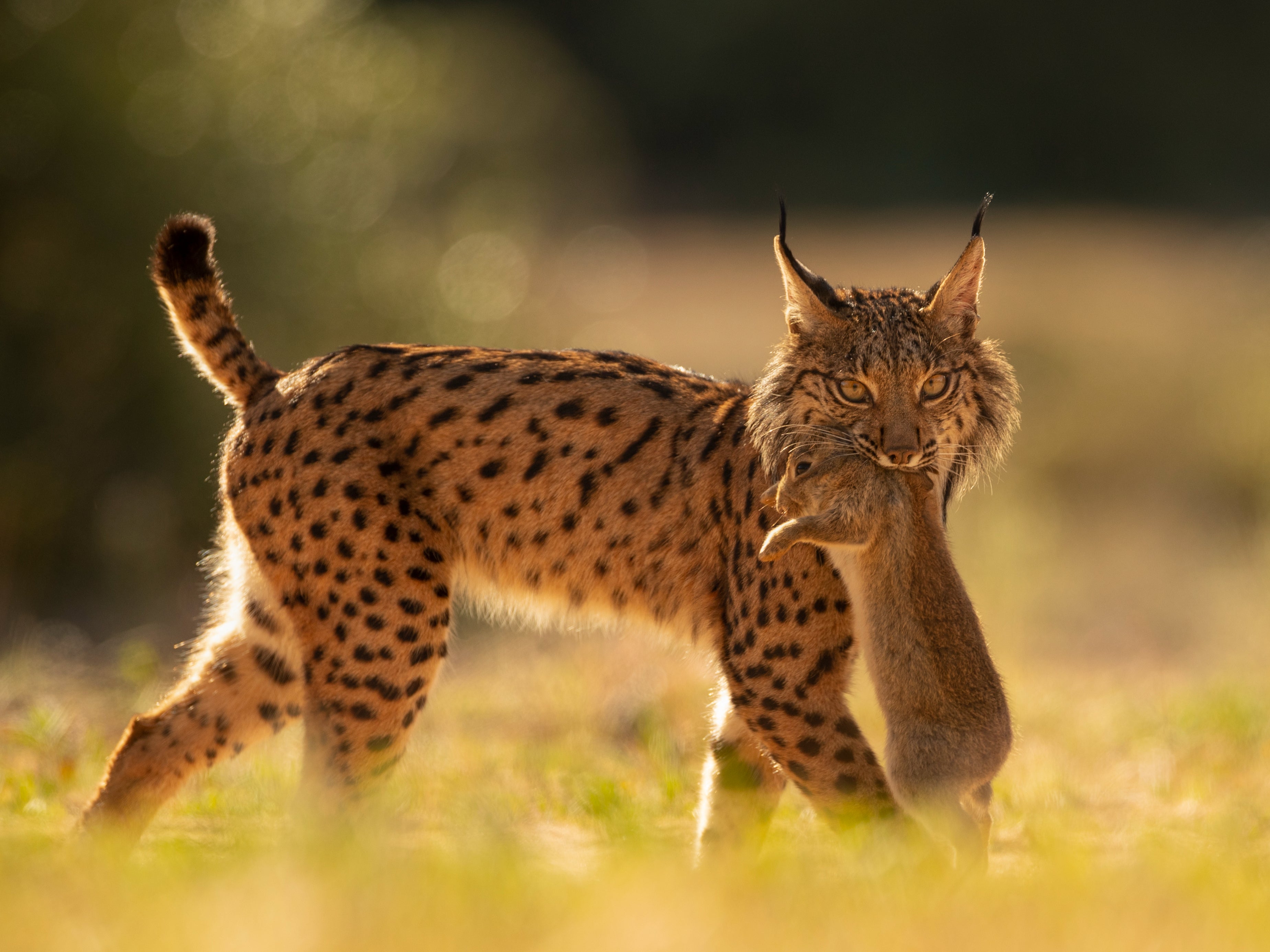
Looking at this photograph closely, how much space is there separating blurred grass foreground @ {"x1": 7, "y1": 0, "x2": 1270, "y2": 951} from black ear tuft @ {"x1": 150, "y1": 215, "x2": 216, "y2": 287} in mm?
1930

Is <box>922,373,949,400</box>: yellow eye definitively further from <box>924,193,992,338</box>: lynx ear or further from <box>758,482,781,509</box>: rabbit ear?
<box>758,482,781,509</box>: rabbit ear

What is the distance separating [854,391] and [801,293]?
422 mm

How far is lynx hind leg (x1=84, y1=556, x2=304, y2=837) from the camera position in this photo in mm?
5398

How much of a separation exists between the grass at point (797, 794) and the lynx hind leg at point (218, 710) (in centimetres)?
20

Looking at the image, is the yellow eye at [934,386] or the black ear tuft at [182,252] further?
the black ear tuft at [182,252]

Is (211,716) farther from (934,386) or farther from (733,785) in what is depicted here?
(934,386)

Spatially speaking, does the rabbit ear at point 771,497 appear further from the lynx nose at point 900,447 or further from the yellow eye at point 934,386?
the yellow eye at point 934,386

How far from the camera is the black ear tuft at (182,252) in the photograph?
5621mm

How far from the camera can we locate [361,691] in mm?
5156

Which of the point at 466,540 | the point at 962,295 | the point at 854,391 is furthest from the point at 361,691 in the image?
the point at 962,295

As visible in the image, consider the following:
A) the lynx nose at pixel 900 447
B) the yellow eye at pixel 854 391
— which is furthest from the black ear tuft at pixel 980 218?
the lynx nose at pixel 900 447

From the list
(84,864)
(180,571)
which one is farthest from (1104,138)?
(84,864)

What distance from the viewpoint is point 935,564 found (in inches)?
185

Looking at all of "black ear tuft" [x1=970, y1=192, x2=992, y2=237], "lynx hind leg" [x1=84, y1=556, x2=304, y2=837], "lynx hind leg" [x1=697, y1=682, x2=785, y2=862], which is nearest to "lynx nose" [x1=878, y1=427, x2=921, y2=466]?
"black ear tuft" [x1=970, y1=192, x2=992, y2=237]
